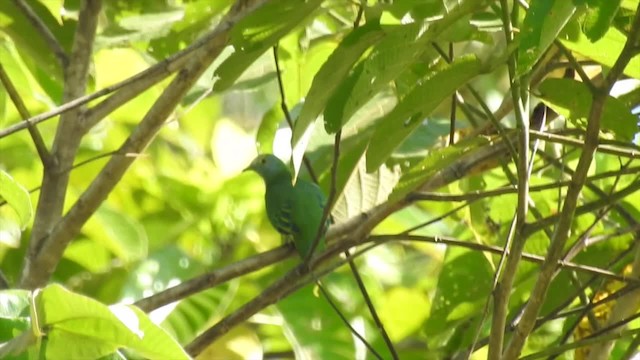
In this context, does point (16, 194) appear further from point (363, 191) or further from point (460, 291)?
point (460, 291)

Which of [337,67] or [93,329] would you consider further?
[337,67]

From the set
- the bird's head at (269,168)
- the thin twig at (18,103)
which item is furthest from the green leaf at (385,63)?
the bird's head at (269,168)

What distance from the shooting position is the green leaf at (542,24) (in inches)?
29.2

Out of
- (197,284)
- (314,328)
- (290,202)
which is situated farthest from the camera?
(290,202)

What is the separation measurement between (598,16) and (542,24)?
0.05 meters

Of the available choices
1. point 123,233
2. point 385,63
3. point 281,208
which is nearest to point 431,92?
point 385,63

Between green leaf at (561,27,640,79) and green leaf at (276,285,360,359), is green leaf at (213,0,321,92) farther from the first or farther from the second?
green leaf at (276,285,360,359)

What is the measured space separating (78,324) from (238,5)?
0.61m

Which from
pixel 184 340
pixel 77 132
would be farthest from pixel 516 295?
pixel 77 132

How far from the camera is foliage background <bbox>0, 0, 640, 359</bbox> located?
2.95 ft

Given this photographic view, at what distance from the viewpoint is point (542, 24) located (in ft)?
2.44

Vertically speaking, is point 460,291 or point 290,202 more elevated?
point 290,202

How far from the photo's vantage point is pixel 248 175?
2.25m

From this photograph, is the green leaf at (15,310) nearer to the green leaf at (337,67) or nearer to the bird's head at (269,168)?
the green leaf at (337,67)
